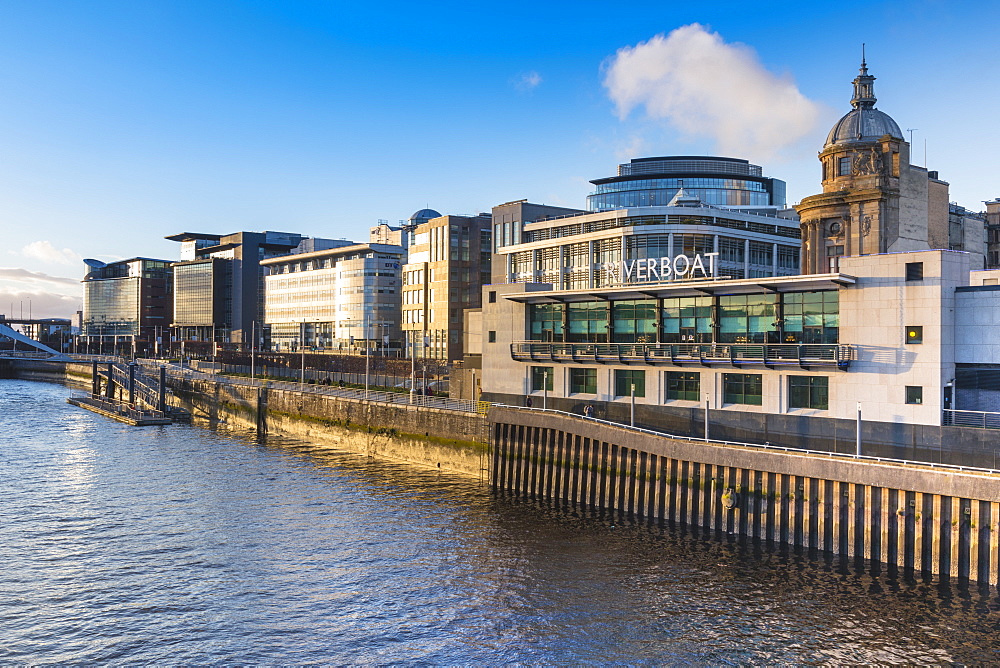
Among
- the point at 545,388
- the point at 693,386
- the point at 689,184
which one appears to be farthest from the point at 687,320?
the point at 689,184

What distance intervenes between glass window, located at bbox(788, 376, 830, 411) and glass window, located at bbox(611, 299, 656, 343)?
1365cm

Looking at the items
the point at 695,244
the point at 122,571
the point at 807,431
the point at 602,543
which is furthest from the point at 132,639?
the point at 695,244

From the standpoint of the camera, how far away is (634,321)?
70.3 meters

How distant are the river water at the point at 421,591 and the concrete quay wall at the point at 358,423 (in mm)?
10617

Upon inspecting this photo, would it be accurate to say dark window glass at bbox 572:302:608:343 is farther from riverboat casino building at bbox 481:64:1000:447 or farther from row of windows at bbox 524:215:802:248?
row of windows at bbox 524:215:802:248

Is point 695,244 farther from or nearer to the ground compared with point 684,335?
farther from the ground

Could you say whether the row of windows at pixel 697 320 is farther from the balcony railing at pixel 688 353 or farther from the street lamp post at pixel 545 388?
the street lamp post at pixel 545 388

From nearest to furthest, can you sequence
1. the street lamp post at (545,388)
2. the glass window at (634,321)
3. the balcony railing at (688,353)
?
the balcony railing at (688,353) < the glass window at (634,321) < the street lamp post at (545,388)

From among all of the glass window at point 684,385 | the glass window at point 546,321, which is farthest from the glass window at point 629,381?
the glass window at point 546,321

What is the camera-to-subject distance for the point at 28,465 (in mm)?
80312

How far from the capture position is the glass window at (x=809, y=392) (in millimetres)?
56656

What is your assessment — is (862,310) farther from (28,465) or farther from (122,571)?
(28,465)

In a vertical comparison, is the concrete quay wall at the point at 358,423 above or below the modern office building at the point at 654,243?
below

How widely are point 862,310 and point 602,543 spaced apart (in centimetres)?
2425
